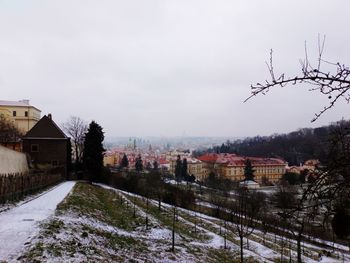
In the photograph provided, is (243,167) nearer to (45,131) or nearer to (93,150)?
(93,150)

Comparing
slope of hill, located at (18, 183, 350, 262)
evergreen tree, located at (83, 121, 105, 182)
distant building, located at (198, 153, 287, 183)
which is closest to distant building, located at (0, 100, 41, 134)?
evergreen tree, located at (83, 121, 105, 182)

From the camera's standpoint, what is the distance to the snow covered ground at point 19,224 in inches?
487

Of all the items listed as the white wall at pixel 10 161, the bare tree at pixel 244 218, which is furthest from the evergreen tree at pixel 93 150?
the bare tree at pixel 244 218

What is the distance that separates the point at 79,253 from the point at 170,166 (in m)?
146

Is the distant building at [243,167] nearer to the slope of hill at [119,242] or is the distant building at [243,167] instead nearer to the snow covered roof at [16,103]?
the snow covered roof at [16,103]

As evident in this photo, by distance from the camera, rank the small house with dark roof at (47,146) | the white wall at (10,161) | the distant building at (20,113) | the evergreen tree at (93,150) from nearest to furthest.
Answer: the white wall at (10,161), the evergreen tree at (93,150), the small house with dark roof at (47,146), the distant building at (20,113)

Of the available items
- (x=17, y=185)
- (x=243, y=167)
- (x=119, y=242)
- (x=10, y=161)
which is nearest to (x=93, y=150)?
(x=10, y=161)

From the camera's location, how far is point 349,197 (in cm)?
336

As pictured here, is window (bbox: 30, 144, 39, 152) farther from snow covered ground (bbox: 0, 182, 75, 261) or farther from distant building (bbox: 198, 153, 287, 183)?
distant building (bbox: 198, 153, 287, 183)

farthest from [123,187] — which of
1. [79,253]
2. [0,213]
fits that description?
[79,253]

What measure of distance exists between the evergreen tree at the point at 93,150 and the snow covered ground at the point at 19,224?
88.5ft

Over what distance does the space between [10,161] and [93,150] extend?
50.8 feet

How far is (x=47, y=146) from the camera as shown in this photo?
5172cm

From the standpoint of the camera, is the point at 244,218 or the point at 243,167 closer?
the point at 244,218
